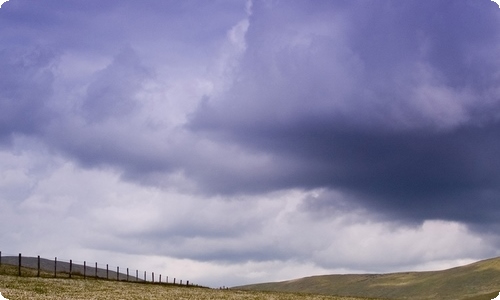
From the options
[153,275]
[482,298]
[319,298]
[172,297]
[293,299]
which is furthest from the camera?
[153,275]

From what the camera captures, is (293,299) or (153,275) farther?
(153,275)

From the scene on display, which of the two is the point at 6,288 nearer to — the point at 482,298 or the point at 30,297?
the point at 30,297

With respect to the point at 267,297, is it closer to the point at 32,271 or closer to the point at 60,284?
the point at 60,284

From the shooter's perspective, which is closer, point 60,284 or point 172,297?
point 172,297

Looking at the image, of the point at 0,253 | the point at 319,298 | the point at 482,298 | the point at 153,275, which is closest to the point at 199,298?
the point at 319,298

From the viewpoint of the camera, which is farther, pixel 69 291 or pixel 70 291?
pixel 70 291

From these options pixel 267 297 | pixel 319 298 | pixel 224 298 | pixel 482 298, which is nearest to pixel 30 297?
pixel 224 298

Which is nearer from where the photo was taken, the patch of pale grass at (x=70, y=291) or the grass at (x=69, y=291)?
the patch of pale grass at (x=70, y=291)

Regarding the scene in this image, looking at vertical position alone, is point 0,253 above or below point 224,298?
above

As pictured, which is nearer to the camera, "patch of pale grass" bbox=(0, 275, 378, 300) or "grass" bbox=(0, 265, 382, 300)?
"patch of pale grass" bbox=(0, 275, 378, 300)

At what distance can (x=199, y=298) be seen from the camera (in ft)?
255

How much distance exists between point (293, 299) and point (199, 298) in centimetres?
1182

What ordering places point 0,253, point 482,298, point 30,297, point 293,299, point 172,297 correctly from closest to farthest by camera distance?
point 30,297
point 172,297
point 293,299
point 0,253
point 482,298

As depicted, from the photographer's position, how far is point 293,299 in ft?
270
